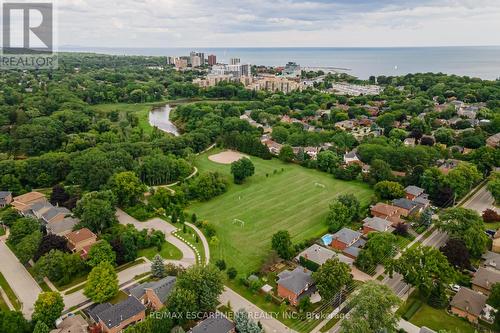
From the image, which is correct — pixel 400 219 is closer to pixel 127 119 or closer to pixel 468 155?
pixel 468 155

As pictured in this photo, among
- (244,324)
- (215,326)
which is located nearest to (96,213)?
(215,326)

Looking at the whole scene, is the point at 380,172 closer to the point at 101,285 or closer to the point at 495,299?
the point at 495,299

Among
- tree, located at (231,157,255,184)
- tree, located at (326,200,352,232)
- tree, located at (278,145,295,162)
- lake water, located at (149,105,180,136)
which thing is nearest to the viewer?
tree, located at (326,200,352,232)

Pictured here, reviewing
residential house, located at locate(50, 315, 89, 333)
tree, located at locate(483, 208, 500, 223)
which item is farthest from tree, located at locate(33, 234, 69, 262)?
tree, located at locate(483, 208, 500, 223)

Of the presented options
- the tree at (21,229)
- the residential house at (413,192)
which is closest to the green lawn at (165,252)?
the tree at (21,229)

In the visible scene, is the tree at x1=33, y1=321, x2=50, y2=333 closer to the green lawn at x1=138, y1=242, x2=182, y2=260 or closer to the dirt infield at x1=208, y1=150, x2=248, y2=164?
the green lawn at x1=138, y1=242, x2=182, y2=260

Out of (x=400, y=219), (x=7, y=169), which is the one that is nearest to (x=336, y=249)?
(x=400, y=219)
